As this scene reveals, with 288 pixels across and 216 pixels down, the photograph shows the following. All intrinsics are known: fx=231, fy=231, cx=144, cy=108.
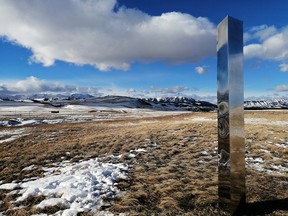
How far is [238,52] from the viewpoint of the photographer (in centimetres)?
573

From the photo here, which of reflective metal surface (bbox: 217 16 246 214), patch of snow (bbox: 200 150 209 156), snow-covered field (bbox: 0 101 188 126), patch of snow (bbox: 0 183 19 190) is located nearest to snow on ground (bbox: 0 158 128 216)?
patch of snow (bbox: 0 183 19 190)

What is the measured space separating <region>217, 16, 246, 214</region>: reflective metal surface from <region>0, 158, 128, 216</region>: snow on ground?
358cm

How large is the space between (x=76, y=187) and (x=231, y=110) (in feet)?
18.6

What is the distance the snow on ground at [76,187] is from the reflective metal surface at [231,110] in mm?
3582

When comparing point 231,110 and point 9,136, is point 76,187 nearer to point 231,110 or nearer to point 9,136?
point 231,110

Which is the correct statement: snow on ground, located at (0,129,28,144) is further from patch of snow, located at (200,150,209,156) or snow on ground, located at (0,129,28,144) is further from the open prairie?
patch of snow, located at (200,150,209,156)

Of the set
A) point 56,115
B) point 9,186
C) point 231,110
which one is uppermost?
point 231,110

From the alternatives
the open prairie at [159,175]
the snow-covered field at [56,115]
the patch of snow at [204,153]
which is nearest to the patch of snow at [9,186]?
the open prairie at [159,175]

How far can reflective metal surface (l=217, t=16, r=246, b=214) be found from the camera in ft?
18.4

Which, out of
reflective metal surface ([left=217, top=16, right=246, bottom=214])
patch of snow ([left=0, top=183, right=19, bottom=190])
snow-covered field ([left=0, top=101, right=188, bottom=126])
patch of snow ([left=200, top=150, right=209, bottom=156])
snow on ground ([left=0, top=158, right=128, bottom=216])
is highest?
reflective metal surface ([left=217, top=16, right=246, bottom=214])

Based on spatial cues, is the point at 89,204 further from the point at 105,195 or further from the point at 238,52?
the point at 238,52

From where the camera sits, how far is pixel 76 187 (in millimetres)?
7926

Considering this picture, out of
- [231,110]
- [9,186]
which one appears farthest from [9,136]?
[231,110]

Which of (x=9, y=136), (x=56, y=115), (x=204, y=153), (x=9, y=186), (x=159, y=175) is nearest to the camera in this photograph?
(x=9, y=186)
